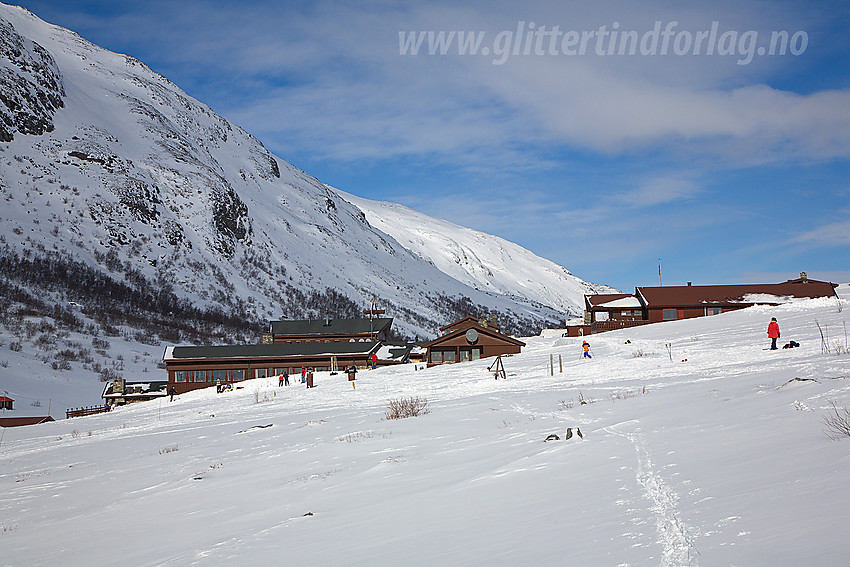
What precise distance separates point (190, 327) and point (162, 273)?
36148mm

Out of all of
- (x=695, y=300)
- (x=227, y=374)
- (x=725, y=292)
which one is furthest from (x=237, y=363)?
(x=725, y=292)

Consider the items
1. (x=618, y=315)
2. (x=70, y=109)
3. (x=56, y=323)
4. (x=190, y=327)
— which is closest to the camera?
(x=618, y=315)

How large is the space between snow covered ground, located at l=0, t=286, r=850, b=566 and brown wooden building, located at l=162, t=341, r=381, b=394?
47438 mm

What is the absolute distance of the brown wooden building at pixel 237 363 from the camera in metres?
69.0

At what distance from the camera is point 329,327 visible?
89812mm

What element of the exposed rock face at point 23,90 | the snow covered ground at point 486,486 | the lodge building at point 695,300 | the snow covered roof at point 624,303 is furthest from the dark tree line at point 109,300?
the snow covered ground at point 486,486

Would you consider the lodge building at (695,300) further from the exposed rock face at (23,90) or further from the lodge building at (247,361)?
the exposed rock face at (23,90)

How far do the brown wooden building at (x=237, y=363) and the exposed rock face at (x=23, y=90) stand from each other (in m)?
139

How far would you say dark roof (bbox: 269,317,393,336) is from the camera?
88.8m

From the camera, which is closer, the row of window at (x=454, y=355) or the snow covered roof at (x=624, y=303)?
the row of window at (x=454, y=355)

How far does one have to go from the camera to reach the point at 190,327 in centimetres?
13088

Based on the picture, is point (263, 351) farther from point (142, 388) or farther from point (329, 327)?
point (329, 327)

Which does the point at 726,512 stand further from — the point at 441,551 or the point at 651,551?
the point at 441,551

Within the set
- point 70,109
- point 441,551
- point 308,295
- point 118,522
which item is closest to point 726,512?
point 441,551
